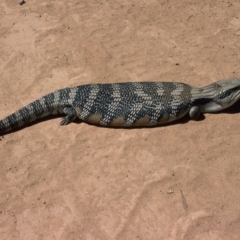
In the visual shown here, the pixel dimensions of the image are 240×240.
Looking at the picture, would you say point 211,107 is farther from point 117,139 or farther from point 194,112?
point 117,139

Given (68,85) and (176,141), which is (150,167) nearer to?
(176,141)

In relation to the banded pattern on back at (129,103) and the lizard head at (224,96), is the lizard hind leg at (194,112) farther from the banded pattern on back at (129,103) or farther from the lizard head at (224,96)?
the lizard head at (224,96)

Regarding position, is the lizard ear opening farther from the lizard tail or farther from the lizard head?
the lizard tail

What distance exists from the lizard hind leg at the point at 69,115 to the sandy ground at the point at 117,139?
4.5 inches

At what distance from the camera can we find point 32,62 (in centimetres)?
796

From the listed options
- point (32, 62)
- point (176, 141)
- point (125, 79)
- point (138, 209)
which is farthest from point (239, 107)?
point (32, 62)

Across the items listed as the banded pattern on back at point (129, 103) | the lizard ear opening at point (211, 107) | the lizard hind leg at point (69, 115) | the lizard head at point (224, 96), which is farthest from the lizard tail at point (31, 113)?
the lizard head at point (224, 96)

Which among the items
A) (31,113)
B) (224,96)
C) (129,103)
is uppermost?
(31,113)

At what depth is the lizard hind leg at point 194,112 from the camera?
684cm

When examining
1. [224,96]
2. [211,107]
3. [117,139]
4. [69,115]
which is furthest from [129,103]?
[224,96]

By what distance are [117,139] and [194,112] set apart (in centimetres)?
120

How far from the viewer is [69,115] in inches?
270

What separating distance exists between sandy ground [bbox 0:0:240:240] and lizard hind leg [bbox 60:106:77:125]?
114 mm

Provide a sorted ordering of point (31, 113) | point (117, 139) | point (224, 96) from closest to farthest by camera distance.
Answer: point (117, 139), point (31, 113), point (224, 96)
